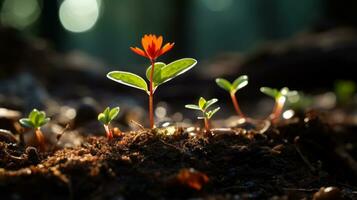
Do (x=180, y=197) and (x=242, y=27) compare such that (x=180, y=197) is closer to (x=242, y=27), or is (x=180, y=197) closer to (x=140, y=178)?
(x=140, y=178)

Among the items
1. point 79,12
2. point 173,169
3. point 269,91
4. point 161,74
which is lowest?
point 173,169

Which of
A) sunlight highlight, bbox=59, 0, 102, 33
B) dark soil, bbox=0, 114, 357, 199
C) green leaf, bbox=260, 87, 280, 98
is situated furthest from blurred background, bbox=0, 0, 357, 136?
sunlight highlight, bbox=59, 0, 102, 33

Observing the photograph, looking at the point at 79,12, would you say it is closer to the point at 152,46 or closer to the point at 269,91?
the point at 269,91

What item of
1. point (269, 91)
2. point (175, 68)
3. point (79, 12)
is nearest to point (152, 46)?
point (175, 68)

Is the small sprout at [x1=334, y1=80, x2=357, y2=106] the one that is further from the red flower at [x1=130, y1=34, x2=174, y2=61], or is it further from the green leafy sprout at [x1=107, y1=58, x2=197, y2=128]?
the red flower at [x1=130, y1=34, x2=174, y2=61]

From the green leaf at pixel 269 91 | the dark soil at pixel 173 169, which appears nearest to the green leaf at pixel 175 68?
the dark soil at pixel 173 169
